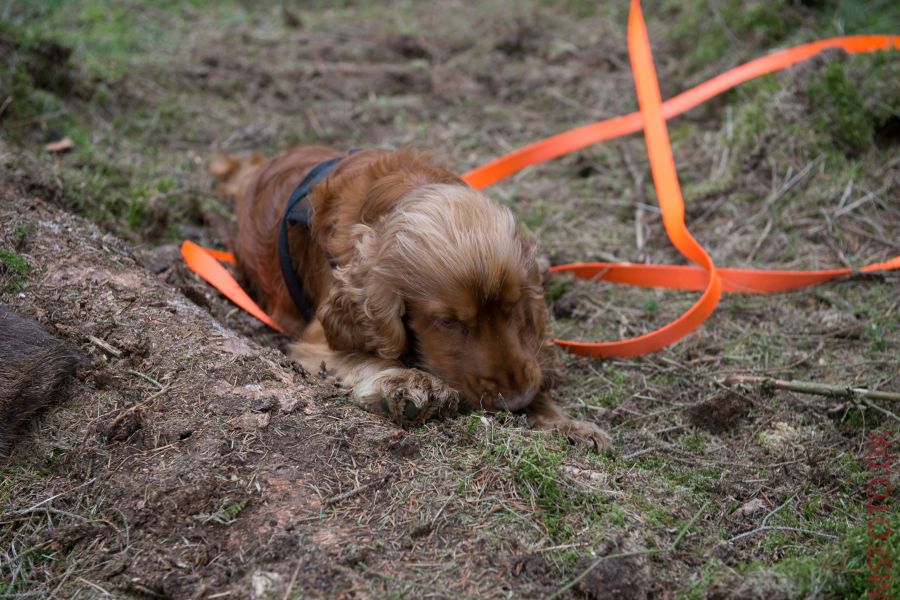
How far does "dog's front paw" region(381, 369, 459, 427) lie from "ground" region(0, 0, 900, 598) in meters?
Result: 0.10

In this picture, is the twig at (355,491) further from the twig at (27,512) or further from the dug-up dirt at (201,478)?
the twig at (27,512)

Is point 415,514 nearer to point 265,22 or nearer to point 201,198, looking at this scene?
point 201,198

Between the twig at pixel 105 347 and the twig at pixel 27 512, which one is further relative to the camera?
the twig at pixel 105 347

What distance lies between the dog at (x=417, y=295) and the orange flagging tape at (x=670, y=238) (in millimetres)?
551

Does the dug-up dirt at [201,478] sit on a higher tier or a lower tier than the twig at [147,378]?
lower

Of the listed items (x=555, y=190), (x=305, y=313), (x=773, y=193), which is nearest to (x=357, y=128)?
(x=555, y=190)

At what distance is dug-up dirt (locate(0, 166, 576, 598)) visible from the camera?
2.51 m

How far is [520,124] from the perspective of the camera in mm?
7105

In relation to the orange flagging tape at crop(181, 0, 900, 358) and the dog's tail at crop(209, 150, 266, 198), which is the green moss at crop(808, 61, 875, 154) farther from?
the dog's tail at crop(209, 150, 266, 198)

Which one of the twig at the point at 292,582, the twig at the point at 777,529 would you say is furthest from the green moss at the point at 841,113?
the twig at the point at 292,582

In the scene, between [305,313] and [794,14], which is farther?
[794,14]

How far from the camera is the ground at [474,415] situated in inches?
102

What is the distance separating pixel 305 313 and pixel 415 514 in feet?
6.49

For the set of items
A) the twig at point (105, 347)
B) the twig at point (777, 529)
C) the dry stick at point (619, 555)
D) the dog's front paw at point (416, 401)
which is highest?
the twig at point (105, 347)
